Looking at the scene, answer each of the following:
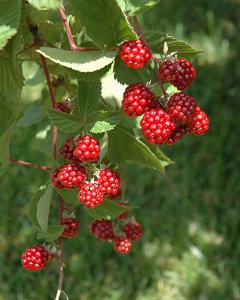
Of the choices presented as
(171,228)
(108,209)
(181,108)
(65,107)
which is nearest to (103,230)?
(108,209)

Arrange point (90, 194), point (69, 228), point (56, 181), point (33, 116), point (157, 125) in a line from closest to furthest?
point (157, 125) → point (90, 194) → point (56, 181) → point (69, 228) → point (33, 116)

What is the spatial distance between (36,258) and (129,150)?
0.38m

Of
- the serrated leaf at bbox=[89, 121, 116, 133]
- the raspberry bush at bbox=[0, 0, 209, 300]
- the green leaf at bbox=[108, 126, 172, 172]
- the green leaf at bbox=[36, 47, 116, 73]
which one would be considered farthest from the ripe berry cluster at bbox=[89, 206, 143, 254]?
the green leaf at bbox=[36, 47, 116, 73]

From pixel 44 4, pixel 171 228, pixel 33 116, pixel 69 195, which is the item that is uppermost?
pixel 44 4

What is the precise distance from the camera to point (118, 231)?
204 cm

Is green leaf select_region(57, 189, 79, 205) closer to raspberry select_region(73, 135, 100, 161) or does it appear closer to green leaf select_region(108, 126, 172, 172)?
green leaf select_region(108, 126, 172, 172)

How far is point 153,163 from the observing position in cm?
153

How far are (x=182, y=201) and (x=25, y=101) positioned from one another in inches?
53.0

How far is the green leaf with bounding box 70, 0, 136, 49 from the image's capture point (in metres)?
1.35

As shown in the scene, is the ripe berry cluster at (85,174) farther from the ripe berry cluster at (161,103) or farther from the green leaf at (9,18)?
the green leaf at (9,18)

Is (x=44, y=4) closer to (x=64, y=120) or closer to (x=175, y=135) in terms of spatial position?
(x=64, y=120)

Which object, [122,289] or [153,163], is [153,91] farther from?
[122,289]

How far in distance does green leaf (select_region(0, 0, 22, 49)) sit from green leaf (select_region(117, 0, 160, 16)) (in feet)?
0.75

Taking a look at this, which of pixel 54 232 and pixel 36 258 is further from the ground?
pixel 54 232
